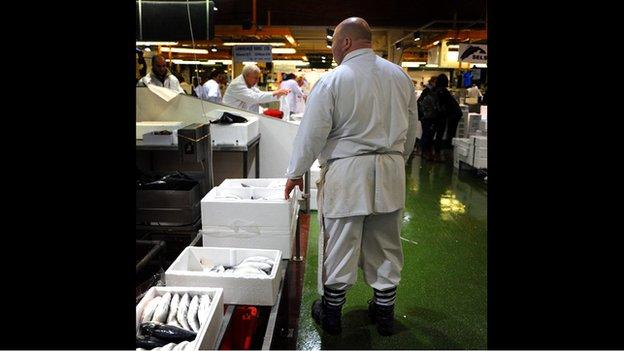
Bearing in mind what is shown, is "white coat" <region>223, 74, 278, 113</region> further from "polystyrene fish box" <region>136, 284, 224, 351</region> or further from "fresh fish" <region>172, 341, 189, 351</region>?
"fresh fish" <region>172, 341, 189, 351</region>

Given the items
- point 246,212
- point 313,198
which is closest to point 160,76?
point 313,198

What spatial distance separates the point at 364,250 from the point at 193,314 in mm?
1126

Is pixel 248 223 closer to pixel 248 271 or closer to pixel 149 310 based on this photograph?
pixel 248 271

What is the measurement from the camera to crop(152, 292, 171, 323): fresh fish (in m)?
2.12

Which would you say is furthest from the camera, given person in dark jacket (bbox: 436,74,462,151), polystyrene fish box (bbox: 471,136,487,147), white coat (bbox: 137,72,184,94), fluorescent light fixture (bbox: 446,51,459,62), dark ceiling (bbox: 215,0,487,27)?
fluorescent light fixture (bbox: 446,51,459,62)

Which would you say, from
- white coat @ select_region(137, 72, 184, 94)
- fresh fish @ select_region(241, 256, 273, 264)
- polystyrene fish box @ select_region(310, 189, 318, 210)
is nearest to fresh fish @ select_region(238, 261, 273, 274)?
fresh fish @ select_region(241, 256, 273, 264)

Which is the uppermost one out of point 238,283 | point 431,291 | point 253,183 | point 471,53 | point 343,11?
point 343,11

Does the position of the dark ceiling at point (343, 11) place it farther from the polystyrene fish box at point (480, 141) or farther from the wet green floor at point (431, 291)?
the wet green floor at point (431, 291)

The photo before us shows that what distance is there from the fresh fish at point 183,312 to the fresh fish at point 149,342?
118 mm

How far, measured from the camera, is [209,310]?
2070 millimetres

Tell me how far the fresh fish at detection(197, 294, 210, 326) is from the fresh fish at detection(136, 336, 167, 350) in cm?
18

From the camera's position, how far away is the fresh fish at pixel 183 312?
6.76 feet

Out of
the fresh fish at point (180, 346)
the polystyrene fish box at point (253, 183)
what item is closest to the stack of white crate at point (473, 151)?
the polystyrene fish box at point (253, 183)
